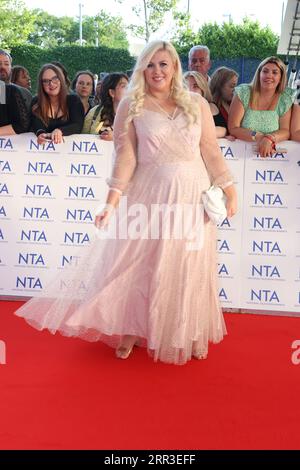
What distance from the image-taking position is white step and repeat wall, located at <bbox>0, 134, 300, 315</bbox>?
5430mm

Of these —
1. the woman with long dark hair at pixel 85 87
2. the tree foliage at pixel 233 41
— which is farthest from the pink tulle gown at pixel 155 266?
the tree foliage at pixel 233 41

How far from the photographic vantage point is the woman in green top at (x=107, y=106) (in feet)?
18.8

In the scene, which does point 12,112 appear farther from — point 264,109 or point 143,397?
point 143,397

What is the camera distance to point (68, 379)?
387 centimetres

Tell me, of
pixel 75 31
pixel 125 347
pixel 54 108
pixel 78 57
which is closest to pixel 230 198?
pixel 125 347

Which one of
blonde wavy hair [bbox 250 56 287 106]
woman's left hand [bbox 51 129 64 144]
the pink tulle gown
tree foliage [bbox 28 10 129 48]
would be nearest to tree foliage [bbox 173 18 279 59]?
tree foliage [bbox 28 10 129 48]

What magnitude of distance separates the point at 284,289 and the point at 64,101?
8.11 ft

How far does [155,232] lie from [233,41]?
84.1ft

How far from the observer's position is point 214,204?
4102 mm

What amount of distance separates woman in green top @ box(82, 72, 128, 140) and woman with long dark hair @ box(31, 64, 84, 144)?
0.13 meters

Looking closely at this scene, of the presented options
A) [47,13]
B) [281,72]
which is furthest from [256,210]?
[47,13]

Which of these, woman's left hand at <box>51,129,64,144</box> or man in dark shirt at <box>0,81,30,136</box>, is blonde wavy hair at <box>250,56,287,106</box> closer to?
woman's left hand at <box>51,129,64,144</box>

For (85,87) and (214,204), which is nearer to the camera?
(214,204)

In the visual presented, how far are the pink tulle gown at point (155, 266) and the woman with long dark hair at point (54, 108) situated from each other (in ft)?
5.10
